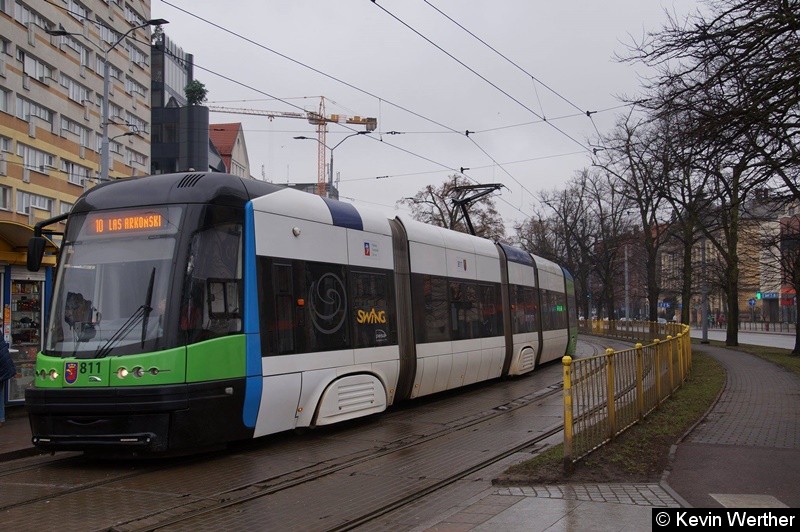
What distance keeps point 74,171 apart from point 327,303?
40.1 meters

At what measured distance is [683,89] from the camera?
39.8ft

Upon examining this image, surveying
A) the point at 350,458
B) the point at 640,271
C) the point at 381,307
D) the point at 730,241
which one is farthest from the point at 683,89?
the point at 640,271

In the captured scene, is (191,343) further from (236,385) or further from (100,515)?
(100,515)

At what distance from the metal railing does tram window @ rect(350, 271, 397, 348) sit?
12.4ft

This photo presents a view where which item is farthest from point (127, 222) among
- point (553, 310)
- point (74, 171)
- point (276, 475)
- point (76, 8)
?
point (76, 8)

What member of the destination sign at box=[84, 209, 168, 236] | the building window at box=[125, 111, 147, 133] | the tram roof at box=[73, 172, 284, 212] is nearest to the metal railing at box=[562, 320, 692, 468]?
the tram roof at box=[73, 172, 284, 212]

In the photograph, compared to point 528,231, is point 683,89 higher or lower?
lower

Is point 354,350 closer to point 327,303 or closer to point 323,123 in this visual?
point 327,303

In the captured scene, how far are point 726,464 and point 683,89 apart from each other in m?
5.90

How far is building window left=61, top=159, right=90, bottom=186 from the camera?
45.9 m

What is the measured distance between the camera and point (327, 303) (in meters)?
11.6

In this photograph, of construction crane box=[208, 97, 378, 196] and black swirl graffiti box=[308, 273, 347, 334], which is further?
construction crane box=[208, 97, 378, 196]

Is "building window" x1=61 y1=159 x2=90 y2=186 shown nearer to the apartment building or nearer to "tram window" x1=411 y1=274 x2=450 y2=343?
the apartment building

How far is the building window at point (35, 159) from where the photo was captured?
41.2 metres
